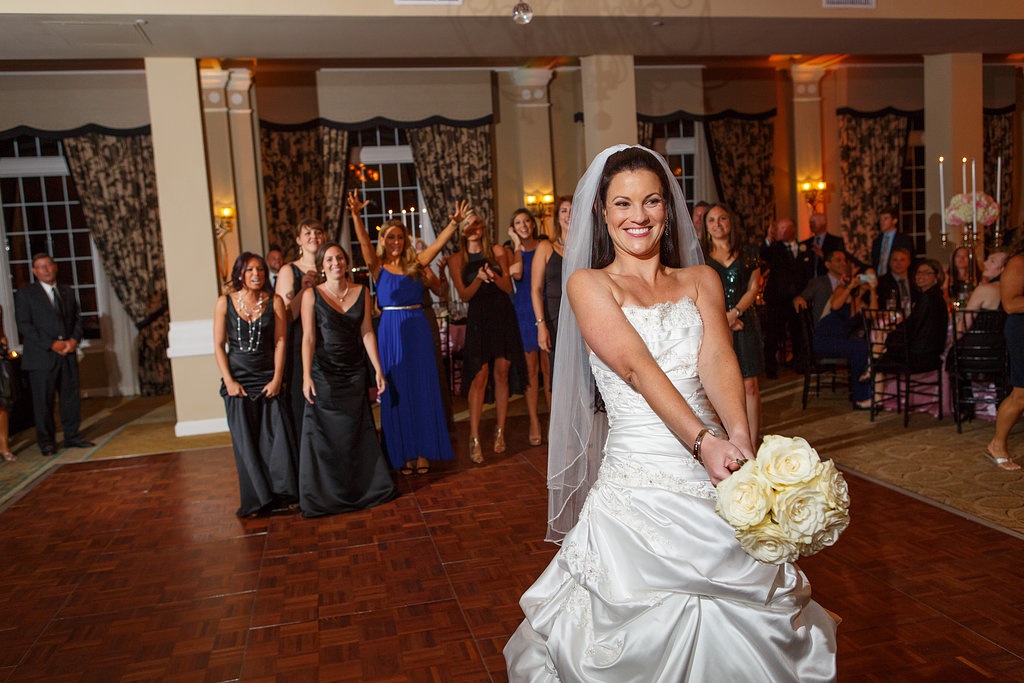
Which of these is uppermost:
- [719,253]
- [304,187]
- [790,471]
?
[304,187]

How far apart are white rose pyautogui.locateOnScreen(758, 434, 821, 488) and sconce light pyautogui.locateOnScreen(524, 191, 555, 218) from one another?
378 inches

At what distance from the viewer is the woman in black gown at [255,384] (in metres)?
5.02

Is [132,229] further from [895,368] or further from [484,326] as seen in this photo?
[895,368]

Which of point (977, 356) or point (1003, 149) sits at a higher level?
point (1003, 149)

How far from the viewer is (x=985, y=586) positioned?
343 cm

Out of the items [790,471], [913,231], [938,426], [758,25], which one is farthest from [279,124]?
[790,471]

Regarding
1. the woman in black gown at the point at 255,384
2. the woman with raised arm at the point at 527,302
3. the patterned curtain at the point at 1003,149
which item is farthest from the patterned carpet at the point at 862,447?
the patterned curtain at the point at 1003,149

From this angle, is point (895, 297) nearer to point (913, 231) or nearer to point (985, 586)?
point (985, 586)

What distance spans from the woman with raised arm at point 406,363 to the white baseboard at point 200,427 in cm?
264

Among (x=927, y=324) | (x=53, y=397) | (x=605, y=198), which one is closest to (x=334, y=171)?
(x=53, y=397)

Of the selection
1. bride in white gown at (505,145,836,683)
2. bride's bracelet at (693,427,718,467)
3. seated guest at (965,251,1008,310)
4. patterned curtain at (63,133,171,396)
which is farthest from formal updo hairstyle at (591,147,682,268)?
patterned curtain at (63,133,171,396)

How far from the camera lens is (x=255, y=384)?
509cm

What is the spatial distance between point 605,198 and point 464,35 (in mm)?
5531

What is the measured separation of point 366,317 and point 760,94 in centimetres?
871
